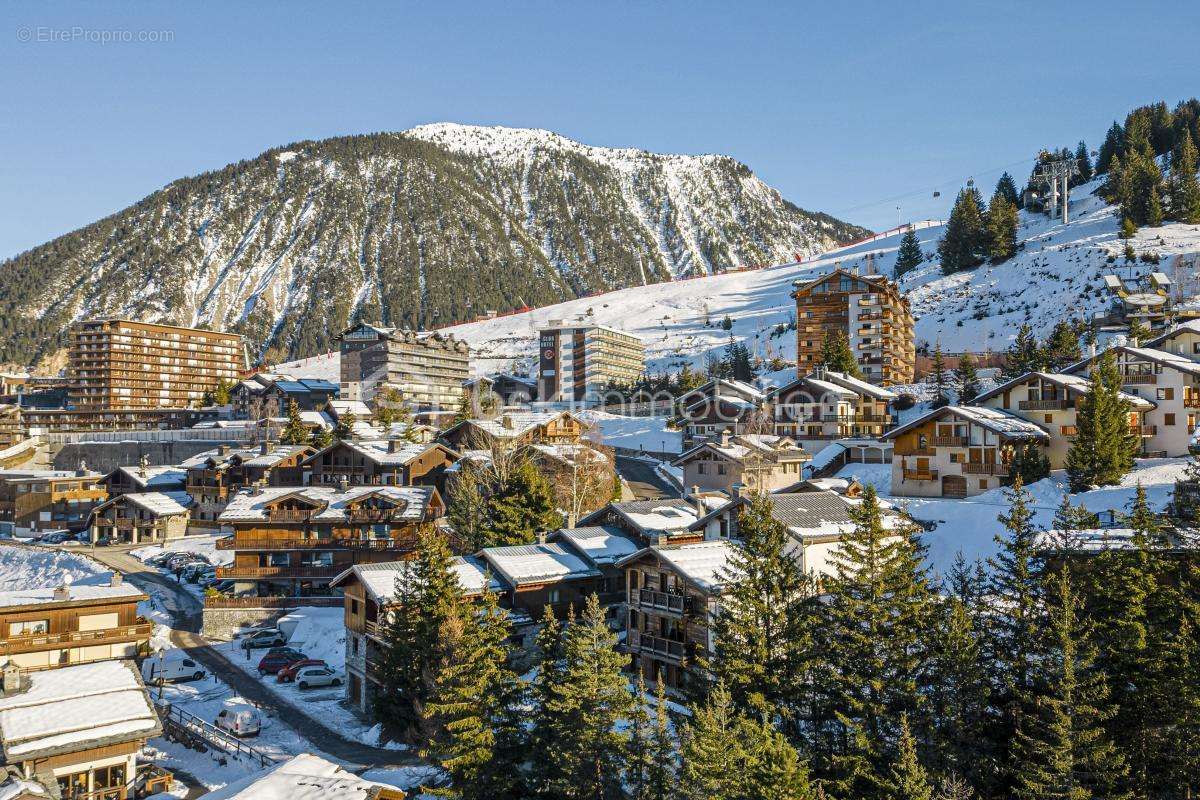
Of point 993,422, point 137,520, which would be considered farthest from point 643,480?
point 137,520

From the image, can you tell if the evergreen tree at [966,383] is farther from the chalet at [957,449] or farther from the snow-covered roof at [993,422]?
the chalet at [957,449]

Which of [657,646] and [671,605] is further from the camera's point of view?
[657,646]

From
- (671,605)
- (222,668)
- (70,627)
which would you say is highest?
(671,605)

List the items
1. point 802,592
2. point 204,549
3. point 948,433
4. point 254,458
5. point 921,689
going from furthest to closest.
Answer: point 254,458 < point 204,549 < point 948,433 < point 802,592 < point 921,689

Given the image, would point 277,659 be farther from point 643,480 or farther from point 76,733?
point 643,480

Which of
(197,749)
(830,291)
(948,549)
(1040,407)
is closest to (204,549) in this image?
(197,749)

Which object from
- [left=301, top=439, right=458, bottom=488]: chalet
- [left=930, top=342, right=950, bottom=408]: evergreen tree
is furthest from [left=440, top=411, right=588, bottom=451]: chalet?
[left=930, top=342, right=950, bottom=408]: evergreen tree

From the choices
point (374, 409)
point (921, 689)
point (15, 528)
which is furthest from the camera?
point (374, 409)

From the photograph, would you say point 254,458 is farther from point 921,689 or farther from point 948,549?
point 921,689
